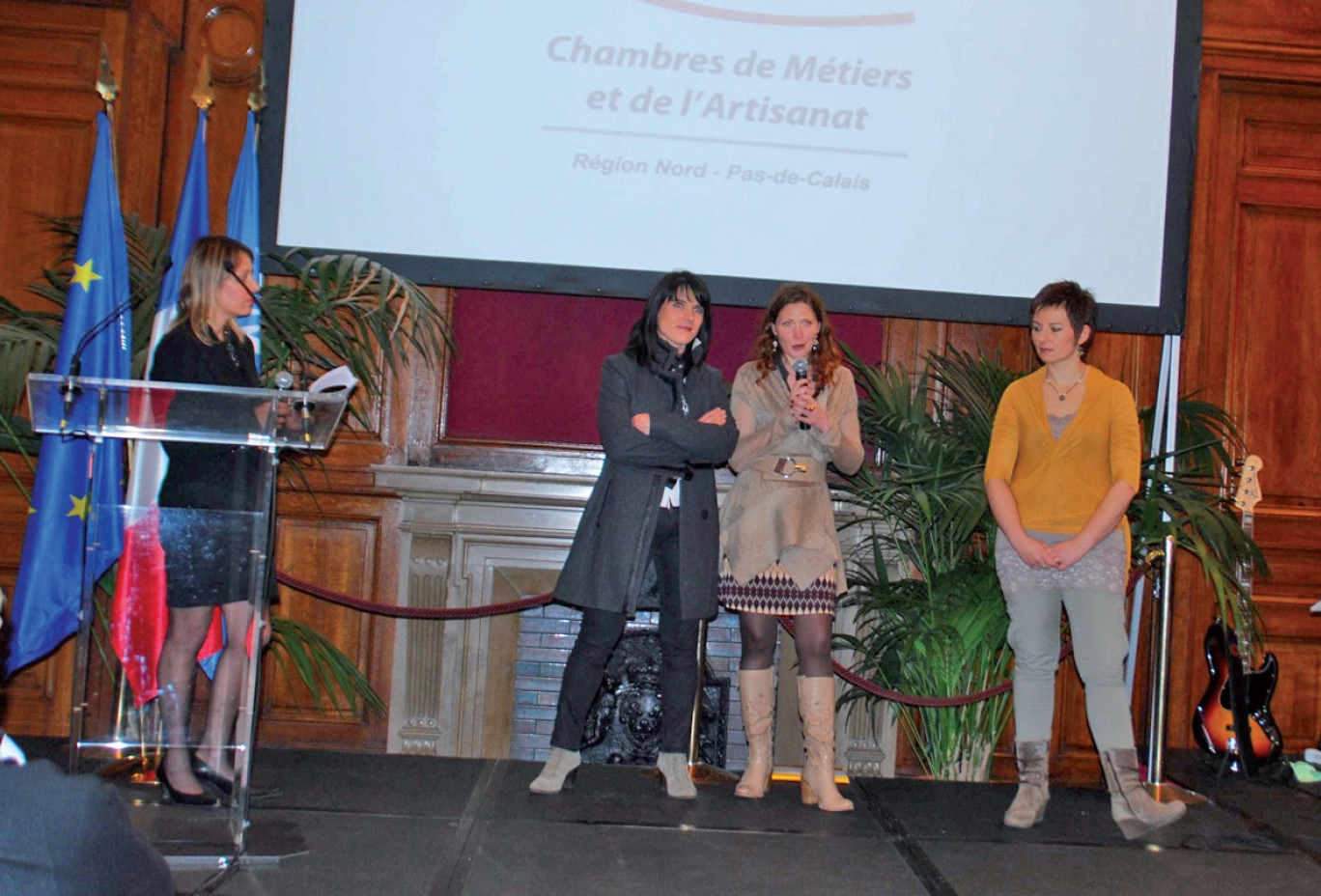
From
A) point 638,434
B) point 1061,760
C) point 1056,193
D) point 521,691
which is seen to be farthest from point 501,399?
point 1061,760

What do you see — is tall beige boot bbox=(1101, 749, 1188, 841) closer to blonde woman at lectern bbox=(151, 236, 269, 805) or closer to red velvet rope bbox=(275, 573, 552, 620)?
red velvet rope bbox=(275, 573, 552, 620)

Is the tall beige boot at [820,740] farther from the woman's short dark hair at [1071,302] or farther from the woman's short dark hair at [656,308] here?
the woman's short dark hair at [1071,302]

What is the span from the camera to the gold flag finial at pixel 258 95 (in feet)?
13.7

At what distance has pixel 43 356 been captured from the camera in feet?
12.7

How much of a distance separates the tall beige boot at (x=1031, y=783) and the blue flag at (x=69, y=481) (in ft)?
8.94

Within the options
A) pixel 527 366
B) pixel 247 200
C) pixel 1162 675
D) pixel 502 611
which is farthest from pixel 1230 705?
pixel 247 200

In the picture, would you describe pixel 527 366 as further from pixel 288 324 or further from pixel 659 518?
pixel 659 518

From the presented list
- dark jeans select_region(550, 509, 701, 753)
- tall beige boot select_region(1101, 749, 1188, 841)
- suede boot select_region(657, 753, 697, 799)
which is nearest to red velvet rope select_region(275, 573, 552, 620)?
dark jeans select_region(550, 509, 701, 753)

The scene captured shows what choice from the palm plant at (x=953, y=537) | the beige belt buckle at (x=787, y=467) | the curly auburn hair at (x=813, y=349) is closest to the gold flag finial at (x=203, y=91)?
the curly auburn hair at (x=813, y=349)

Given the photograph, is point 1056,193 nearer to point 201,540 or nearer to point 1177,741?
point 1177,741

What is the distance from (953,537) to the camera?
169 inches

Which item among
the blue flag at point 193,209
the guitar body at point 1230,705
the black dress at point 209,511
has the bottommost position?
the guitar body at point 1230,705

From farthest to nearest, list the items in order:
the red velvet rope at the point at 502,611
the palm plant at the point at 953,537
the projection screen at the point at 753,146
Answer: the projection screen at the point at 753,146
the palm plant at the point at 953,537
the red velvet rope at the point at 502,611

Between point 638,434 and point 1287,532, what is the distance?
2953mm
